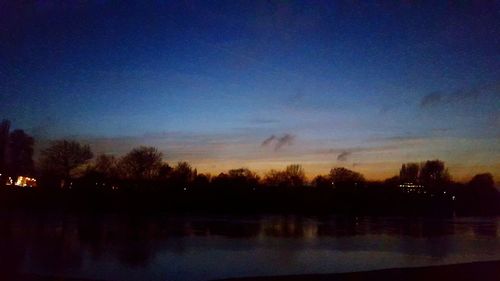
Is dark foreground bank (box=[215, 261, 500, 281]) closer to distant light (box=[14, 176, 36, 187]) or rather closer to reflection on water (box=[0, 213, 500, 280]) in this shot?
reflection on water (box=[0, 213, 500, 280])

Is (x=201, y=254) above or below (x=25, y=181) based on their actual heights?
below

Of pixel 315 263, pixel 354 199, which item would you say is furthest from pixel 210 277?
pixel 354 199

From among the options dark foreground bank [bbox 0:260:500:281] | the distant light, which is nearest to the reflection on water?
dark foreground bank [bbox 0:260:500:281]

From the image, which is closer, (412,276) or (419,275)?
(412,276)

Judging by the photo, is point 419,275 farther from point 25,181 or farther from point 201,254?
point 25,181

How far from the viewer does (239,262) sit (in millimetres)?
27172

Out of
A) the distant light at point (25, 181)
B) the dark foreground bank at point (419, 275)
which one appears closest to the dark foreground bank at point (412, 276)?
the dark foreground bank at point (419, 275)

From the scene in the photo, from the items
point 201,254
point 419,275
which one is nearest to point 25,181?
point 201,254

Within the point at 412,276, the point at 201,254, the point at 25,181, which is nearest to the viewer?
the point at 412,276

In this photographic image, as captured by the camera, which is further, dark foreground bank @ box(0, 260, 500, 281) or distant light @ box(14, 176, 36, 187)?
distant light @ box(14, 176, 36, 187)

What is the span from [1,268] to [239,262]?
10755mm

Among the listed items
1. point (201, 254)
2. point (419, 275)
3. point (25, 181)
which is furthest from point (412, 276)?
point (25, 181)

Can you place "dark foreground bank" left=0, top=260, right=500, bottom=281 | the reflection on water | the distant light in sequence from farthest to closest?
the distant light → the reflection on water → "dark foreground bank" left=0, top=260, right=500, bottom=281

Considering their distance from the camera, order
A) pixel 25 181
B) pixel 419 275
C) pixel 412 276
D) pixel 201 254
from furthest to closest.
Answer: pixel 25 181, pixel 201 254, pixel 419 275, pixel 412 276
